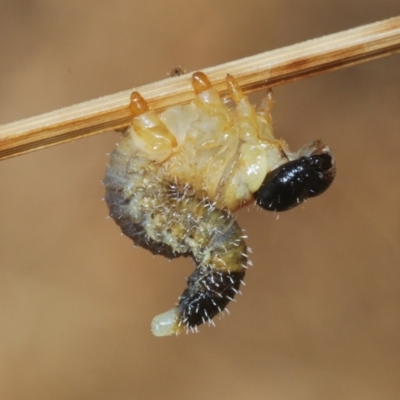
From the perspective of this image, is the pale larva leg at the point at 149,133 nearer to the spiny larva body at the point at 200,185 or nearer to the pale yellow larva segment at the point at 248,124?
the spiny larva body at the point at 200,185

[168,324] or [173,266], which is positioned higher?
[173,266]

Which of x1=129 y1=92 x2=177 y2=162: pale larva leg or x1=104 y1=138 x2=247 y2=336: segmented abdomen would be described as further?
x1=104 y1=138 x2=247 y2=336: segmented abdomen

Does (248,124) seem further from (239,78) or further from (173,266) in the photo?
(173,266)

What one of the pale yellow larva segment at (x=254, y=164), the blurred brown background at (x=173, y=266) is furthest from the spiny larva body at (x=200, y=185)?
the blurred brown background at (x=173, y=266)

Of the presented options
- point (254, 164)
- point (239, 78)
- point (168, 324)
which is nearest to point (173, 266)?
point (168, 324)

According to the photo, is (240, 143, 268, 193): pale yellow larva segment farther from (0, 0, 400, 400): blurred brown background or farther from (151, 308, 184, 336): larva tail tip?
(0, 0, 400, 400): blurred brown background

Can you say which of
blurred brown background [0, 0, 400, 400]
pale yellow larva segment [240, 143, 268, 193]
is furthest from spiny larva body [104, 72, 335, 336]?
blurred brown background [0, 0, 400, 400]

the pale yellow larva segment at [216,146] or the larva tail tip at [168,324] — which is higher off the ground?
the pale yellow larva segment at [216,146]

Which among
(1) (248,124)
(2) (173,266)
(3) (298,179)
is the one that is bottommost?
(3) (298,179)

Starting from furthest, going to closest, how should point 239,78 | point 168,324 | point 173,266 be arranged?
point 173,266
point 168,324
point 239,78
